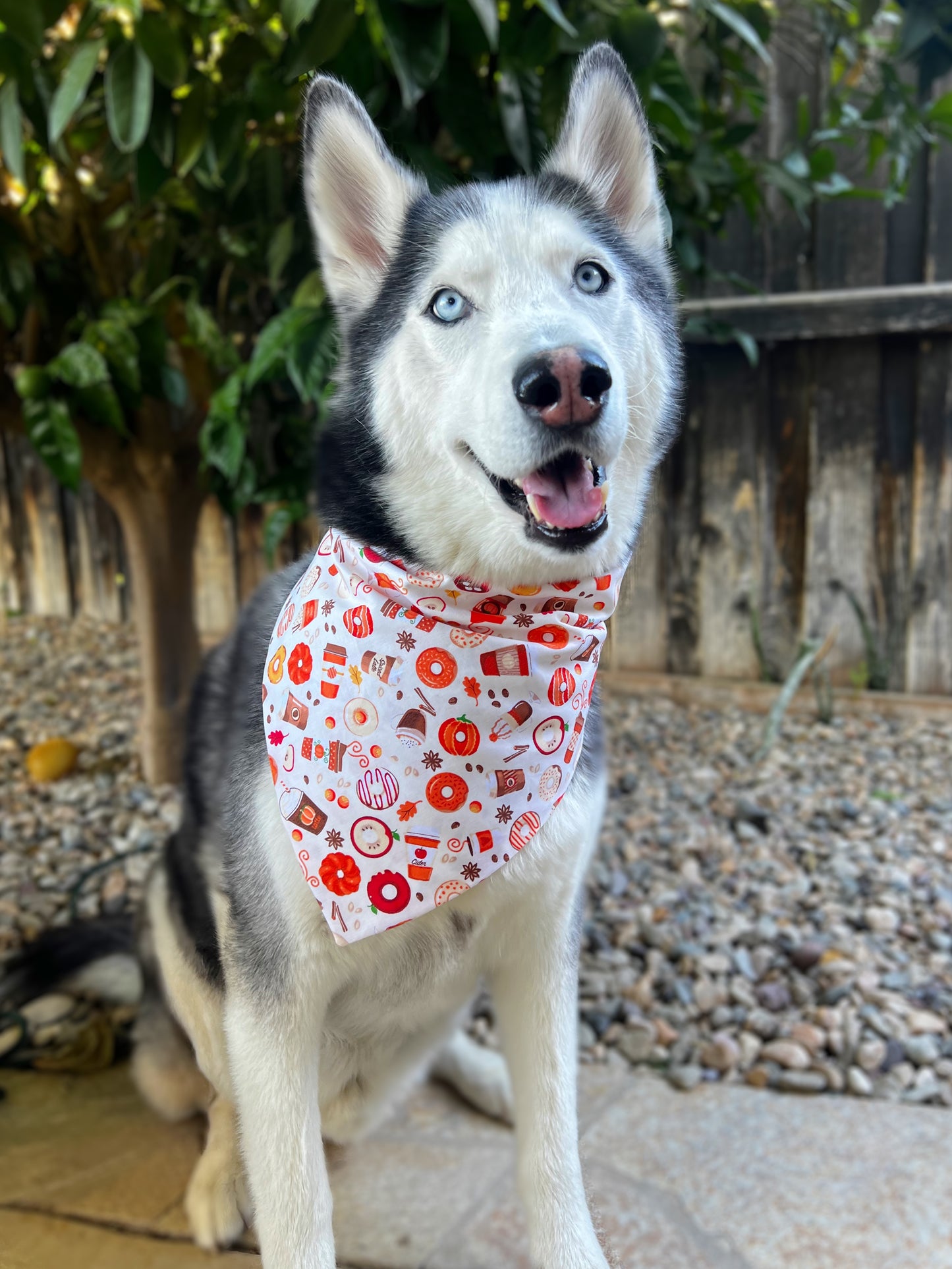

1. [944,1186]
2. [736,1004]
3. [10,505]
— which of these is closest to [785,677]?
[736,1004]

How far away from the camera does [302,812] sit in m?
1.15

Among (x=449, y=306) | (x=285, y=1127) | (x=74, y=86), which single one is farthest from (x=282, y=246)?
(x=285, y=1127)

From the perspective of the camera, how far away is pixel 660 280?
1314 mm

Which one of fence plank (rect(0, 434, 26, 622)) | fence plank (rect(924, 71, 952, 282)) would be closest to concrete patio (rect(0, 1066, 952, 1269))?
fence plank (rect(924, 71, 952, 282))

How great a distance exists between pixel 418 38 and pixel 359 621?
921mm

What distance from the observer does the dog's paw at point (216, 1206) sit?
136cm

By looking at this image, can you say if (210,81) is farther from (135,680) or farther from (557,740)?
(135,680)

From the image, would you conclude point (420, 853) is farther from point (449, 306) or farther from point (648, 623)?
point (648, 623)

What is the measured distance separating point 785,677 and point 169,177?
102 inches

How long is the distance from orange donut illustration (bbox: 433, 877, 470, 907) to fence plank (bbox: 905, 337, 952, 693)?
271 cm

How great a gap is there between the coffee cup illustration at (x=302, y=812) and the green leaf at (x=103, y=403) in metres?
1.31

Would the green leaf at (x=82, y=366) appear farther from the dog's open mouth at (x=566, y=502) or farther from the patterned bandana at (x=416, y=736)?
the dog's open mouth at (x=566, y=502)

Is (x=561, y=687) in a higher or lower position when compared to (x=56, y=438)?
lower

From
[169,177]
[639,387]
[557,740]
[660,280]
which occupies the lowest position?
[557,740]
